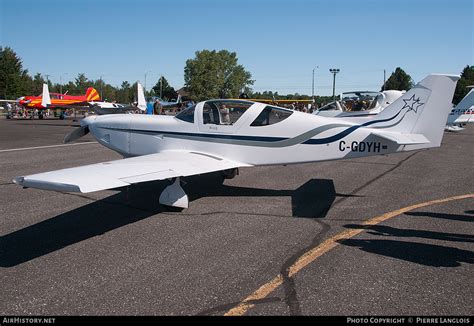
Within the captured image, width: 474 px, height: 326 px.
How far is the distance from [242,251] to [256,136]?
329 cm

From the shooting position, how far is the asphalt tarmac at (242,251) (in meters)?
3.54

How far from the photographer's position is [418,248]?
4914mm

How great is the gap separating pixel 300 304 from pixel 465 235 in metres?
3.38

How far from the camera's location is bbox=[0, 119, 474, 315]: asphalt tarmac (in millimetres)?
3535

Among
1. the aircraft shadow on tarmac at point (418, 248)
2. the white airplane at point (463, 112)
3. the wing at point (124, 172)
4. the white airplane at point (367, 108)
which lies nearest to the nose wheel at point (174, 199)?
the wing at point (124, 172)

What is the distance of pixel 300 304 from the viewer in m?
3.48

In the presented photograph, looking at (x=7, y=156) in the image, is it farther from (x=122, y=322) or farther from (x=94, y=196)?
(x=122, y=322)

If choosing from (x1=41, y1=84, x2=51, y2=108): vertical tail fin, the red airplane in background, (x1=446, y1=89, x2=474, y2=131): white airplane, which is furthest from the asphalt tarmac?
the red airplane in background

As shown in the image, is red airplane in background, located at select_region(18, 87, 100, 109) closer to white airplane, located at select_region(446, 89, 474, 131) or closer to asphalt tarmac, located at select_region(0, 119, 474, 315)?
white airplane, located at select_region(446, 89, 474, 131)

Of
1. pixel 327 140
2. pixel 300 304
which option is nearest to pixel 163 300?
pixel 300 304

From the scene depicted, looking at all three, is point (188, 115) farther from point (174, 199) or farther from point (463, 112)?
point (463, 112)

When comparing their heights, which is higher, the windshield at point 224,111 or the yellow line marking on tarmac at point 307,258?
the windshield at point 224,111

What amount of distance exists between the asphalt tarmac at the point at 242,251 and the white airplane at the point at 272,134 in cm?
83

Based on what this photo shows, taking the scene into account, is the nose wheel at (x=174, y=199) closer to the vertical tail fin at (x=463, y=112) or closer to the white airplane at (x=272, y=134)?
the white airplane at (x=272, y=134)
